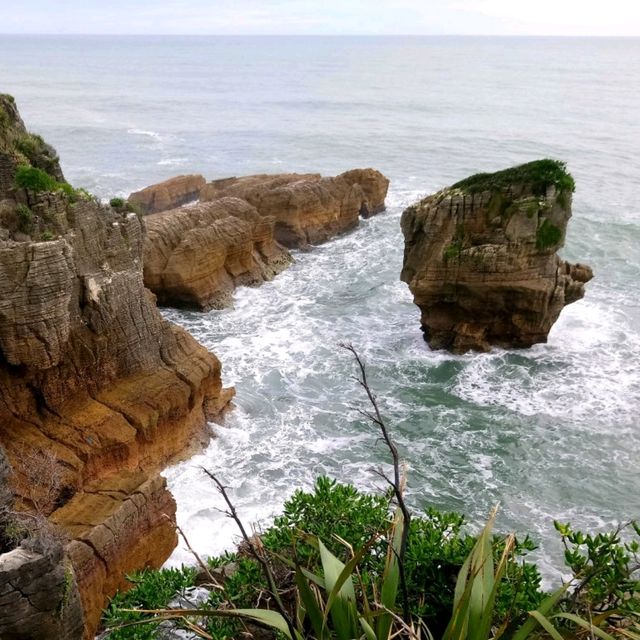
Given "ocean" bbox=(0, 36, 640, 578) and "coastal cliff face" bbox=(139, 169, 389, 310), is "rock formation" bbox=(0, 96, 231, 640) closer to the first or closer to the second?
"ocean" bbox=(0, 36, 640, 578)

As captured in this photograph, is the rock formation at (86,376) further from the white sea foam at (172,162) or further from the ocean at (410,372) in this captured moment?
the white sea foam at (172,162)

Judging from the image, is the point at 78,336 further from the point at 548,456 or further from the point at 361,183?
the point at 361,183

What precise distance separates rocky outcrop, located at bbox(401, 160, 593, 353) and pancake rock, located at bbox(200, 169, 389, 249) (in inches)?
478

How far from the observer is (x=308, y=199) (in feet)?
121

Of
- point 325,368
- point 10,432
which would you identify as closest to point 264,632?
point 10,432

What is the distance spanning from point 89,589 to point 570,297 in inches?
753

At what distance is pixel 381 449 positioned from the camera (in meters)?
19.9

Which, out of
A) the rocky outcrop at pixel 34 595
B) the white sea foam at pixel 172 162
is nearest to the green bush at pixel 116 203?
the rocky outcrop at pixel 34 595

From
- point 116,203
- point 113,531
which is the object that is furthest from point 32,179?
point 113,531

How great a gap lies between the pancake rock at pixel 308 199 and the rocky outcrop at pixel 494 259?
12134 millimetres

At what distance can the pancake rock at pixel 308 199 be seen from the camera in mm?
35938

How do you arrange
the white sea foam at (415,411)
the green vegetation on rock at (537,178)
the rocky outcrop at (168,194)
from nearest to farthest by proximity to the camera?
the white sea foam at (415,411) → the green vegetation on rock at (537,178) → the rocky outcrop at (168,194)

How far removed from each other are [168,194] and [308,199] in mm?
10578

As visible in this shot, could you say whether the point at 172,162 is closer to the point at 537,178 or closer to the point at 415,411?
the point at 537,178
